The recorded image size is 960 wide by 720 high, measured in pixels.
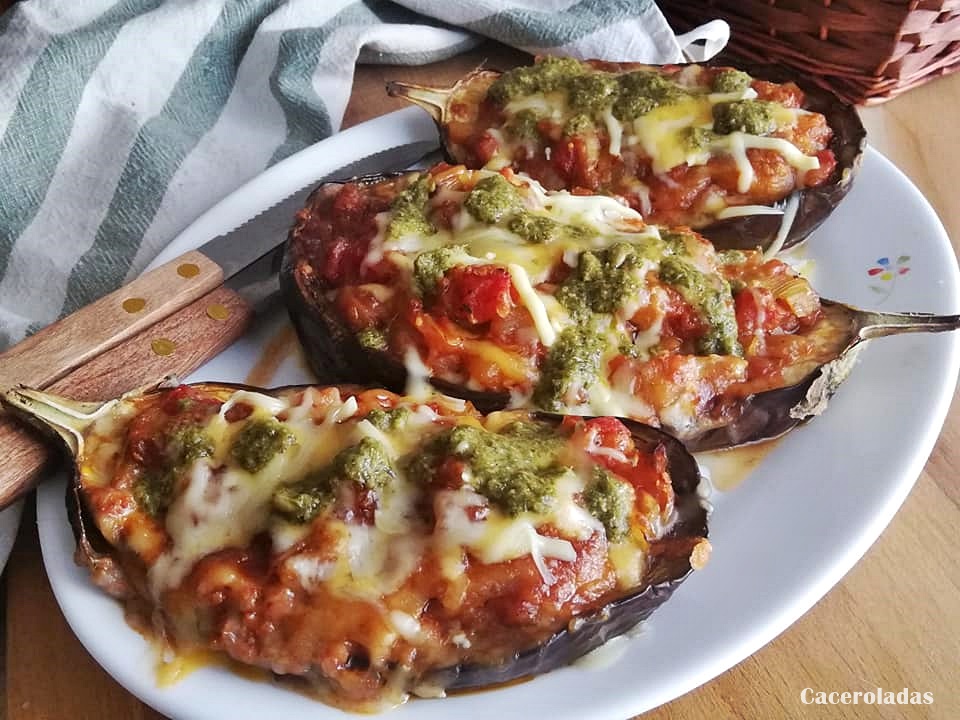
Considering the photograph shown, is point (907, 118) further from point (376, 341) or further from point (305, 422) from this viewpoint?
point (305, 422)

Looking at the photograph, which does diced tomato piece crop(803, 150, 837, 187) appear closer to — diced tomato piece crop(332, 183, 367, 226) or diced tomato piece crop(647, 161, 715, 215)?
diced tomato piece crop(647, 161, 715, 215)

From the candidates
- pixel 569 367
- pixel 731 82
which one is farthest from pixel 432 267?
pixel 731 82

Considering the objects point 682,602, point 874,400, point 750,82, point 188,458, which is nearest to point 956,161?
point 750,82

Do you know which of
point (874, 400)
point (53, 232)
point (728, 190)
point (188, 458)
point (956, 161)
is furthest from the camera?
point (956, 161)

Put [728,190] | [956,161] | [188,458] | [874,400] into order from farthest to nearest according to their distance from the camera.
Result: [956,161], [728,190], [874,400], [188,458]

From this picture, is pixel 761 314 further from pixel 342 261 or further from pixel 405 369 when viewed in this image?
pixel 342 261

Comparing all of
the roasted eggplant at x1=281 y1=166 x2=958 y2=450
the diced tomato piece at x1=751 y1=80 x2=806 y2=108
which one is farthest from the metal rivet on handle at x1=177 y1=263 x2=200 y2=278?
the diced tomato piece at x1=751 y1=80 x2=806 y2=108
